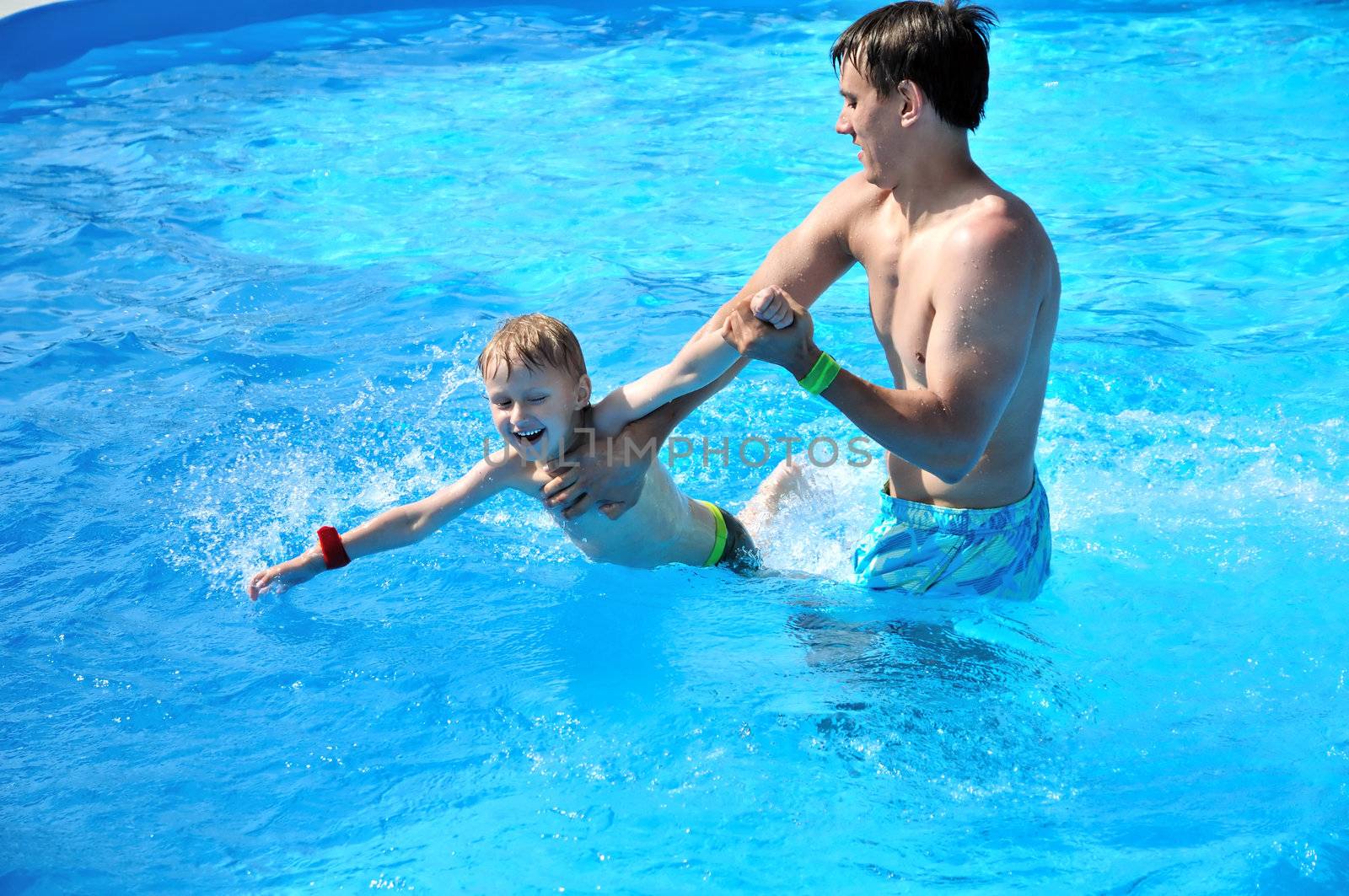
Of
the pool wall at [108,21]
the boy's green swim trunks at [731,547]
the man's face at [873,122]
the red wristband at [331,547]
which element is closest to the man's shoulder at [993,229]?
the man's face at [873,122]

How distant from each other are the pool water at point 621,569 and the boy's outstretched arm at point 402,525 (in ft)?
1.02

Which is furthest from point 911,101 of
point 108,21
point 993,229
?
point 108,21

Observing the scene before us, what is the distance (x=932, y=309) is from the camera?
298 cm

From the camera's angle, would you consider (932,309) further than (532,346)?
No

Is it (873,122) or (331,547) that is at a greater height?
(873,122)

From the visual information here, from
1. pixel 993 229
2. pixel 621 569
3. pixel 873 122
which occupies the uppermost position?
pixel 873 122

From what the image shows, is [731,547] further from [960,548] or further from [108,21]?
[108,21]

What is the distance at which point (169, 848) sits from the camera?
3.02m

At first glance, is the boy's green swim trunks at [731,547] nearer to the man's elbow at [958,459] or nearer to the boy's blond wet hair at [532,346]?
the boy's blond wet hair at [532,346]

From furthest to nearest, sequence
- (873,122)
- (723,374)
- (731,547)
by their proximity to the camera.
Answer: (731,547) → (723,374) → (873,122)

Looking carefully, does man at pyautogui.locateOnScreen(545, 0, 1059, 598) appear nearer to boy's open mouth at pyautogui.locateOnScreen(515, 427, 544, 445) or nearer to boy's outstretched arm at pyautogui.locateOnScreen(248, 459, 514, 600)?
boy's open mouth at pyautogui.locateOnScreen(515, 427, 544, 445)

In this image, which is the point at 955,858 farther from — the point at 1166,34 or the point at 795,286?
the point at 1166,34

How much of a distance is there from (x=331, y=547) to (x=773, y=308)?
1671 millimetres

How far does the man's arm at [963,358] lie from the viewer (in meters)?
2.74
